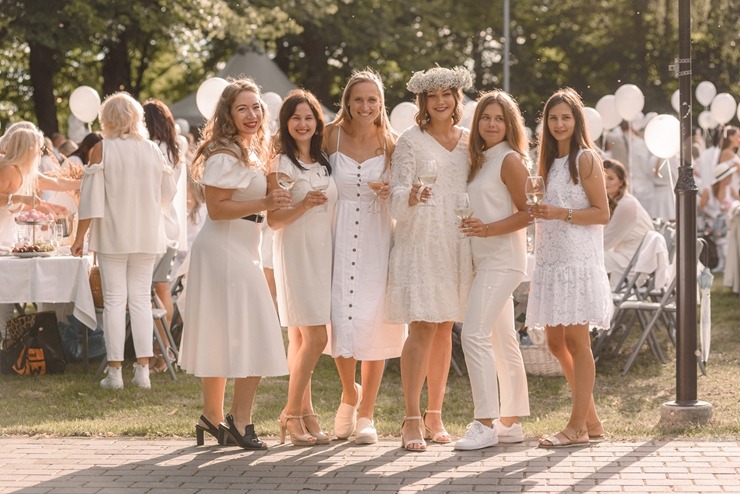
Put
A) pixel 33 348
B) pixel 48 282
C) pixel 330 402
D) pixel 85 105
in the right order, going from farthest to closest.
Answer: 1. pixel 85 105
2. pixel 33 348
3. pixel 48 282
4. pixel 330 402

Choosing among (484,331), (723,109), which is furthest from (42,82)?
(484,331)

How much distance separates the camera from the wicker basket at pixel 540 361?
9836 millimetres

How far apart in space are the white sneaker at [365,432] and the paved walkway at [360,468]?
0.07 m

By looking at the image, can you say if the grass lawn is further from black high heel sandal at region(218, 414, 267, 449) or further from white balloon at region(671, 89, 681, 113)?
white balloon at region(671, 89, 681, 113)

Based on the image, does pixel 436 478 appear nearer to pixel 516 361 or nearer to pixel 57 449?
pixel 516 361

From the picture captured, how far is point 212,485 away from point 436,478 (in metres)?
1.02

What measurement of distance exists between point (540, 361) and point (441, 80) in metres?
3.71

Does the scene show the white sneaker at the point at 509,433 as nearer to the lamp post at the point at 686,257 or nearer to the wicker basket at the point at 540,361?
the lamp post at the point at 686,257

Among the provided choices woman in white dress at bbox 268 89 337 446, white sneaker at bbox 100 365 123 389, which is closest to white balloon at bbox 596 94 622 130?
white sneaker at bbox 100 365 123 389

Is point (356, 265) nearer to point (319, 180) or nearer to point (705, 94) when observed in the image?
point (319, 180)

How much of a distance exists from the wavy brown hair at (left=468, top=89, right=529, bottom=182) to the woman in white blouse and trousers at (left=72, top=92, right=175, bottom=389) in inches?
127

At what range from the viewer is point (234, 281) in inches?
263

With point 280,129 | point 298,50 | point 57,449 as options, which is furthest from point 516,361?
point 298,50

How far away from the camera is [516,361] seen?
7004 mm
